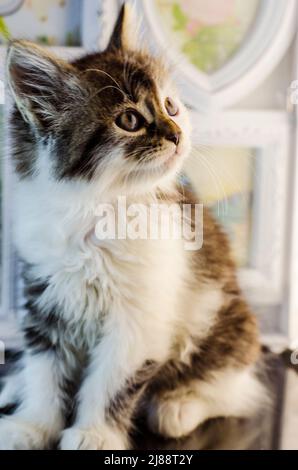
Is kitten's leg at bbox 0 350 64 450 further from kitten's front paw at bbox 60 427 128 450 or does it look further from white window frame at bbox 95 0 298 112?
white window frame at bbox 95 0 298 112

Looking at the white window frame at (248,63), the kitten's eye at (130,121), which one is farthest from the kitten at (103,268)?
the white window frame at (248,63)

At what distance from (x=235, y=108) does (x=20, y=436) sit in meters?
0.76

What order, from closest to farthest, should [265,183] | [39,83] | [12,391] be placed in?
[39,83]
[12,391]
[265,183]

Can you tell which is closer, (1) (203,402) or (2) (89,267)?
(2) (89,267)

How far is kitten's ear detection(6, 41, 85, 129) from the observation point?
82 cm

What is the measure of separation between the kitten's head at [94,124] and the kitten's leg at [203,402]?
0.42 metres

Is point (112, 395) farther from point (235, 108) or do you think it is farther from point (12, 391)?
point (235, 108)

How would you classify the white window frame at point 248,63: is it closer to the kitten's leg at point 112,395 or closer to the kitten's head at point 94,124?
the kitten's head at point 94,124

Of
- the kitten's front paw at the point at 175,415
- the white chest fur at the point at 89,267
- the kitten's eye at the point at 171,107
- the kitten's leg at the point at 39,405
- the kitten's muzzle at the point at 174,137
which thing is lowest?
the kitten's front paw at the point at 175,415

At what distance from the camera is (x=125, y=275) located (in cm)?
93

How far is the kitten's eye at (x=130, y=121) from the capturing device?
2.83ft

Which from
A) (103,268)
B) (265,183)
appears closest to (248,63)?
(265,183)

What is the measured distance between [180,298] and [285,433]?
1.07 feet

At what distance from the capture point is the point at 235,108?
3.78ft
